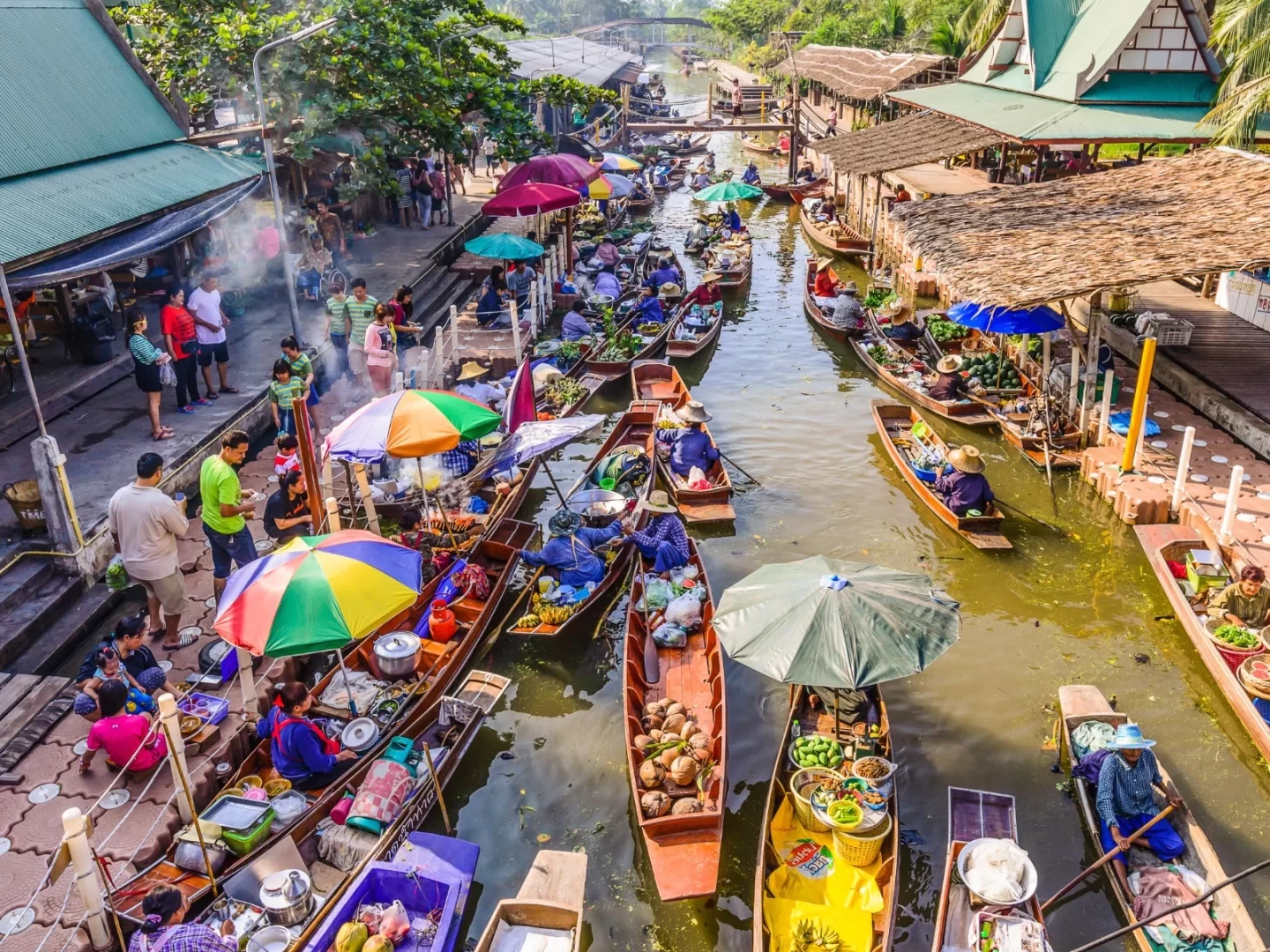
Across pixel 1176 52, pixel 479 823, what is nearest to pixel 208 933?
pixel 479 823

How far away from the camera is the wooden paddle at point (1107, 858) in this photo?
295 inches

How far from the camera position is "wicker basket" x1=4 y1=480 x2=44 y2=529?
35.6 feet

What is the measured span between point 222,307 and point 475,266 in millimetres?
7152

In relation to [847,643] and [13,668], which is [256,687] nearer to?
[13,668]

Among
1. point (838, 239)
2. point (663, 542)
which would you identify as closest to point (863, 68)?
point (838, 239)

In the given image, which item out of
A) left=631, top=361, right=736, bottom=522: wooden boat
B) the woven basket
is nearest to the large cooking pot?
the woven basket

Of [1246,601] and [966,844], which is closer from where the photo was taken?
[966,844]

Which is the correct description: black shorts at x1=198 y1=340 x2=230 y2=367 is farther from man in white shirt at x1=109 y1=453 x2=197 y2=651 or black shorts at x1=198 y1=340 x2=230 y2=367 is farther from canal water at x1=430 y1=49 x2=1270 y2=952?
man in white shirt at x1=109 y1=453 x2=197 y2=651

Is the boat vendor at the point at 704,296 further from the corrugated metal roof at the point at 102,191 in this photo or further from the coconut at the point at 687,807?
the coconut at the point at 687,807

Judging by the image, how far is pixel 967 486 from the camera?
12961 millimetres

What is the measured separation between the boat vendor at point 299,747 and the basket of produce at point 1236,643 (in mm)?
8718

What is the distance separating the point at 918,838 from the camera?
28.7ft

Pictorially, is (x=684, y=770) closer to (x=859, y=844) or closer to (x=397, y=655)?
(x=859, y=844)

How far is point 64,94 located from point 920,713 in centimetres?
1486
